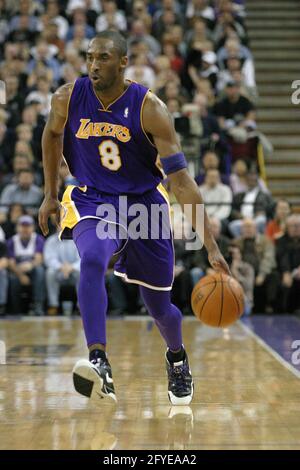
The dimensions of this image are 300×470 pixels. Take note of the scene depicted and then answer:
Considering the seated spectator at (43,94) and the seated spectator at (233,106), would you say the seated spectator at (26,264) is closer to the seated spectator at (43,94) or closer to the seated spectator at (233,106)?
the seated spectator at (43,94)

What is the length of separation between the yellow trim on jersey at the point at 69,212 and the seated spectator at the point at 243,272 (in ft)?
19.7

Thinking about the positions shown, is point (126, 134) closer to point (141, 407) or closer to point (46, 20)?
point (141, 407)

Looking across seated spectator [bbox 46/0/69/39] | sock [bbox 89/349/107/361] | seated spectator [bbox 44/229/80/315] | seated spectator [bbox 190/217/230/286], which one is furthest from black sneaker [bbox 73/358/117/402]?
seated spectator [bbox 46/0/69/39]

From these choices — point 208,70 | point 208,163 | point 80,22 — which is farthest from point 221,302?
point 80,22

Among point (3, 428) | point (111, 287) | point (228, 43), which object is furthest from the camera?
point (228, 43)

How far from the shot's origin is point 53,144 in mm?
5117

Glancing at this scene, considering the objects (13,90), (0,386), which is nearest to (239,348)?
(0,386)

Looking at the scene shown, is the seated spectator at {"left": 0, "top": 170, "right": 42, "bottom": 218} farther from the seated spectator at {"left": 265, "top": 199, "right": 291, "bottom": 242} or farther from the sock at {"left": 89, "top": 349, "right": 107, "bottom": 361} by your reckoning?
the sock at {"left": 89, "top": 349, "right": 107, "bottom": 361}

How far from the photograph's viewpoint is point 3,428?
4434mm

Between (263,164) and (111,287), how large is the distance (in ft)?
12.3

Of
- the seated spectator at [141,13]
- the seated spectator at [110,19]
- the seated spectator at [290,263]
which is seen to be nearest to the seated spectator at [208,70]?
the seated spectator at [141,13]

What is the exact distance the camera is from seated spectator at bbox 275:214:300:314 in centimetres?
1116

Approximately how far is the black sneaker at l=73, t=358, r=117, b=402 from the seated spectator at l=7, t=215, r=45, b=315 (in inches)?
268

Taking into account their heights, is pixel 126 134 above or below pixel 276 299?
above
